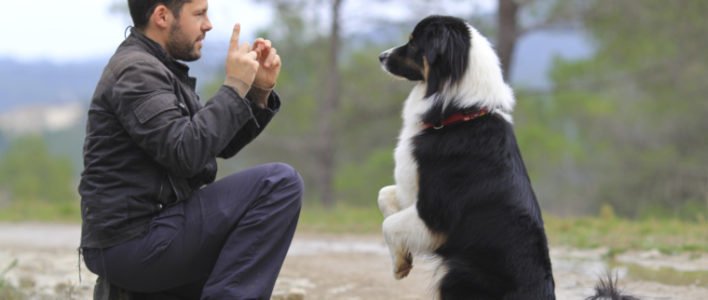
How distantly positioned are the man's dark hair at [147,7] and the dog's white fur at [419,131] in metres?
1.38

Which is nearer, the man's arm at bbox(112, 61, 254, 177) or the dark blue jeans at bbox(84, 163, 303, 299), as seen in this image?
the man's arm at bbox(112, 61, 254, 177)

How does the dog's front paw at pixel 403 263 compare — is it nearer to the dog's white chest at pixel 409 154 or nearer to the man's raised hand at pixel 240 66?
the dog's white chest at pixel 409 154

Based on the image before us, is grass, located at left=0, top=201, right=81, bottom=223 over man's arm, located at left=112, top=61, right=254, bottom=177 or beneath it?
beneath

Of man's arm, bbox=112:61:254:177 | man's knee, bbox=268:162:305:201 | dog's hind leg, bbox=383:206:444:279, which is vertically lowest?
dog's hind leg, bbox=383:206:444:279

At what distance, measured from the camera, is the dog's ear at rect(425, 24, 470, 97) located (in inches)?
165

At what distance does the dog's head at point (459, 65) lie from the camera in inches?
163

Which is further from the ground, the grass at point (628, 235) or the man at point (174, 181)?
the man at point (174, 181)

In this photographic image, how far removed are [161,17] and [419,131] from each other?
145 cm

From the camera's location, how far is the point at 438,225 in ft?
13.3

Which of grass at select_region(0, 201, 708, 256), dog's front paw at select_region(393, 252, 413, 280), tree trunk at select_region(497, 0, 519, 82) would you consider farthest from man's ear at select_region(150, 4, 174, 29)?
tree trunk at select_region(497, 0, 519, 82)

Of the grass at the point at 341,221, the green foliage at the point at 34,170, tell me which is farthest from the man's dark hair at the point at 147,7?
the green foliage at the point at 34,170

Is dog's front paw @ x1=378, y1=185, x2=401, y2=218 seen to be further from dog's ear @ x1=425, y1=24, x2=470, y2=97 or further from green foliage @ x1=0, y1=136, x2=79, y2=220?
green foliage @ x1=0, y1=136, x2=79, y2=220

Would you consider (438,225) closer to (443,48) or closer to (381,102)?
(443,48)

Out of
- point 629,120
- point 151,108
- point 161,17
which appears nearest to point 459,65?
point 161,17
